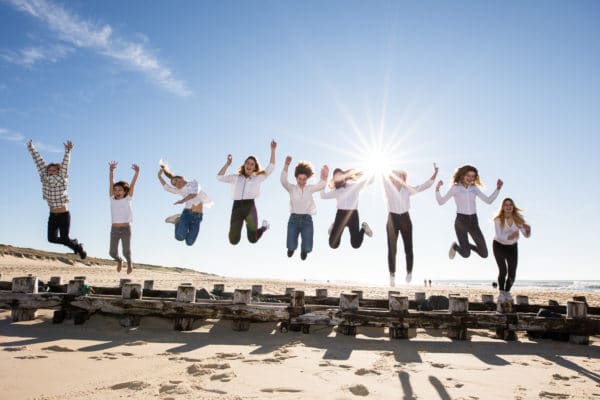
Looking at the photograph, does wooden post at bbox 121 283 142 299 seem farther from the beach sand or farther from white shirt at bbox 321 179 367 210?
white shirt at bbox 321 179 367 210

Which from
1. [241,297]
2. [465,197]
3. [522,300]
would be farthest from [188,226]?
[522,300]

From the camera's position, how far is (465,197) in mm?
8805

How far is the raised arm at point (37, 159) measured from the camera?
8664 millimetres

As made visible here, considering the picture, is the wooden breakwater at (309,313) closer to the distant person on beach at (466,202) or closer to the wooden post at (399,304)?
the wooden post at (399,304)

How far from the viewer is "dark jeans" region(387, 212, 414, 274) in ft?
28.7

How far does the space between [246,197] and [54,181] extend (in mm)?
4271

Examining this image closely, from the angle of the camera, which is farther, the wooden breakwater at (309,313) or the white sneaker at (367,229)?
the white sneaker at (367,229)

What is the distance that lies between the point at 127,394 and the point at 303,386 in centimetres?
200

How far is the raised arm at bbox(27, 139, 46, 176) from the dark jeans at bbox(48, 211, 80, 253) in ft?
3.38

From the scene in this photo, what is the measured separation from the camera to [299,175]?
9.13 meters

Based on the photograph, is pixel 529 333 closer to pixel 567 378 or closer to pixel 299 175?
pixel 567 378

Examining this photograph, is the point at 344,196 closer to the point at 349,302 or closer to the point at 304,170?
the point at 304,170

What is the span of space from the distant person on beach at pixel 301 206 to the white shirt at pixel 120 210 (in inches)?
147

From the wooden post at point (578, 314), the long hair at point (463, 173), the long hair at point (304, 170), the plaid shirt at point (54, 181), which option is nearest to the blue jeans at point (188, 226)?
the plaid shirt at point (54, 181)
